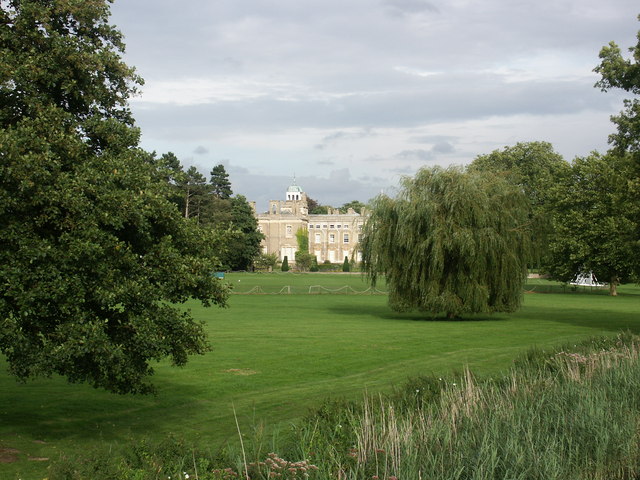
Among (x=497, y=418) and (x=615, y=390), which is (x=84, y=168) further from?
(x=615, y=390)

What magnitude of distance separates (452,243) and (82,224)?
24.7 m

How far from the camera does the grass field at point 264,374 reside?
12.7 m

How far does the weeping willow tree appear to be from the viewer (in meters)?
33.4

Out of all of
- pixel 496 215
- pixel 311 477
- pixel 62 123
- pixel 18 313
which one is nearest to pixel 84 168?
pixel 62 123

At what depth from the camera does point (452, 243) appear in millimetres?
32938

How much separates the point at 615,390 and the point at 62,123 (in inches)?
361

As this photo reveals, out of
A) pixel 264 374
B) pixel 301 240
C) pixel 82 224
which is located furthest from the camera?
pixel 301 240

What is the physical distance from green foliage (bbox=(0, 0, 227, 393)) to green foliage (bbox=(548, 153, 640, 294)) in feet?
164

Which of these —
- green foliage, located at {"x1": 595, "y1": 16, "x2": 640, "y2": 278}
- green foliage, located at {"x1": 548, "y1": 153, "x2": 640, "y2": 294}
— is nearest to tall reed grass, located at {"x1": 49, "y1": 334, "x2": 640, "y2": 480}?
green foliage, located at {"x1": 595, "y1": 16, "x2": 640, "y2": 278}

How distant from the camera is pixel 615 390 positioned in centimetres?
1113

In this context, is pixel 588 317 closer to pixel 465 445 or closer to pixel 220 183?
pixel 465 445

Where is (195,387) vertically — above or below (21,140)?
below

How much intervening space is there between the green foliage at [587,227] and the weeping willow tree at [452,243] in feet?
79.8

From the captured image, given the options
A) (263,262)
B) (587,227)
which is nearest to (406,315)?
(587,227)
